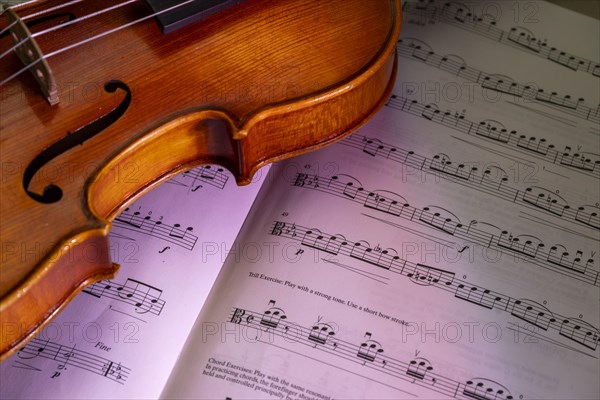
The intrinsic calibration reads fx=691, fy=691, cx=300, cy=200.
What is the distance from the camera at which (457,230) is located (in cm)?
148

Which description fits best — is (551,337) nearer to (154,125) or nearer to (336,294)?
(336,294)

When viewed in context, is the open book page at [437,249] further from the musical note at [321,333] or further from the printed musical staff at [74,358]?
the printed musical staff at [74,358]

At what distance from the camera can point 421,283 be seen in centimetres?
141

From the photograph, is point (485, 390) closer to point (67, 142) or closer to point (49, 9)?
point (67, 142)

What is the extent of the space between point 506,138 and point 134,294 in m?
0.90

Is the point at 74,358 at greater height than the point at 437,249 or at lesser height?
lesser

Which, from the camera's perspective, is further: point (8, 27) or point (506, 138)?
point (506, 138)

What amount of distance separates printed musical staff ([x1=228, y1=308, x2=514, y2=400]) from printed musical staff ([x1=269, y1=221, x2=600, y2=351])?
15 cm

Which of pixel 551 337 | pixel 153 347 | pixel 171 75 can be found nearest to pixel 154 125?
pixel 171 75

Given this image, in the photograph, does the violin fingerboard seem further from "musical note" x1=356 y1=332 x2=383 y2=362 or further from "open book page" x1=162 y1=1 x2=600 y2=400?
"musical note" x1=356 y1=332 x2=383 y2=362

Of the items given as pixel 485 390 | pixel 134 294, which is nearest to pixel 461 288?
Answer: pixel 485 390

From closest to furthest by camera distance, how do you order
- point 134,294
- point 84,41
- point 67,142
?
point 67,142 → point 84,41 → point 134,294

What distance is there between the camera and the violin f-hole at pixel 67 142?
1.13 m

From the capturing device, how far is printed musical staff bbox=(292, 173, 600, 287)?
144 cm
